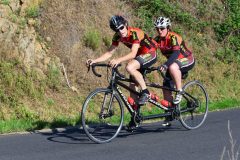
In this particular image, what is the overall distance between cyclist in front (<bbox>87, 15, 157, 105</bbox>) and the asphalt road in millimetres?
856

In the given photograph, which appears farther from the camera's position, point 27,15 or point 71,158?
point 27,15

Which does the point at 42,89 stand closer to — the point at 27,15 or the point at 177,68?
the point at 27,15

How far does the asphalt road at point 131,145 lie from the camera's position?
8.30 m

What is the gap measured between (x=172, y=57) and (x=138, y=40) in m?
0.83

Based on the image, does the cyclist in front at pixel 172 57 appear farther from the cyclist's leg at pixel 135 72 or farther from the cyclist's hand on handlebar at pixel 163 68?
the cyclist's leg at pixel 135 72

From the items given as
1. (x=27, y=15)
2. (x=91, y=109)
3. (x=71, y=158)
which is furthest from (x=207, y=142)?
(x=27, y=15)

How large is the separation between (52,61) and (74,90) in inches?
39.2

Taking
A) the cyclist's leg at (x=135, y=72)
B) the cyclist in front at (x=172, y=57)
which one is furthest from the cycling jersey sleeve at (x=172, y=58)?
the cyclist's leg at (x=135, y=72)

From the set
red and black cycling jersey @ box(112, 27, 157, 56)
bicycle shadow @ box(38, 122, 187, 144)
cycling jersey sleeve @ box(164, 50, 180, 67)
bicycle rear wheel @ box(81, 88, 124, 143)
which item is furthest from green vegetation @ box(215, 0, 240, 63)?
bicycle rear wheel @ box(81, 88, 124, 143)

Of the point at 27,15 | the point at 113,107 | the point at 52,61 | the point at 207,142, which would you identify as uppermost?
the point at 27,15

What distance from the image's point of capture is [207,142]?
369 inches

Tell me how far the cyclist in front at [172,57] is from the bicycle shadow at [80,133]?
1.32 ft

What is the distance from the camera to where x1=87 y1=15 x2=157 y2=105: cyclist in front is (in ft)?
31.5

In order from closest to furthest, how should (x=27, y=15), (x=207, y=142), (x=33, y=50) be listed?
(x=207, y=142) < (x=33, y=50) < (x=27, y=15)
